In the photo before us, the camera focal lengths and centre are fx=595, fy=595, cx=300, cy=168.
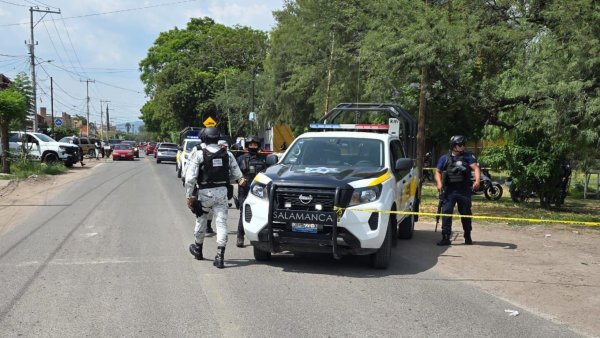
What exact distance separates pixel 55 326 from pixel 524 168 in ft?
43.3

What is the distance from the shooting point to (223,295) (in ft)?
20.6

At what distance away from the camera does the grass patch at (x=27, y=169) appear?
22.7m

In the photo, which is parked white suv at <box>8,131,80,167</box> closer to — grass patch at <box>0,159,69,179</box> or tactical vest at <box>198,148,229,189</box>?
grass patch at <box>0,159,69,179</box>

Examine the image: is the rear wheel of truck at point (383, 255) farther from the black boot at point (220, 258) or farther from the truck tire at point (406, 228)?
the truck tire at point (406, 228)

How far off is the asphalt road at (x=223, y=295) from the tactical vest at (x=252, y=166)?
3.83 ft

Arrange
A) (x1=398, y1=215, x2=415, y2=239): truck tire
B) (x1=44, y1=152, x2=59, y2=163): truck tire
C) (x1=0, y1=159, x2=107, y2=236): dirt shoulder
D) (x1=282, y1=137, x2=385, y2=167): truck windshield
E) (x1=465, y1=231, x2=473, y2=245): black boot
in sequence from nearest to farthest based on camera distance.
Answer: (x1=282, y1=137, x2=385, y2=167): truck windshield → (x1=465, y1=231, x2=473, y2=245): black boot → (x1=398, y1=215, x2=415, y2=239): truck tire → (x1=0, y1=159, x2=107, y2=236): dirt shoulder → (x1=44, y1=152, x2=59, y2=163): truck tire

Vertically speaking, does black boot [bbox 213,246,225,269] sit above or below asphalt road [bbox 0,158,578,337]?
above

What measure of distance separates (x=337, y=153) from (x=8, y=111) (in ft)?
59.7

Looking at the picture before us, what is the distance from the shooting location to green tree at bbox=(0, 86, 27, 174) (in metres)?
22.4

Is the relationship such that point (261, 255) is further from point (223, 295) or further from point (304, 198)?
point (223, 295)

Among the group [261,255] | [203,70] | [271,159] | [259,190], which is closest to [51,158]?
[271,159]

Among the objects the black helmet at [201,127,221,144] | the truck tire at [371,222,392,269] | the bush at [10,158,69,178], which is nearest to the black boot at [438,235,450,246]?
the truck tire at [371,222,392,269]

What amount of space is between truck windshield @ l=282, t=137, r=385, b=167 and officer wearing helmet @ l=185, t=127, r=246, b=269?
1187mm

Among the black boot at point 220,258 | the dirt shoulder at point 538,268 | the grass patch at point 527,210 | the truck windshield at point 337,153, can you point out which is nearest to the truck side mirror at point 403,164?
the truck windshield at point 337,153
